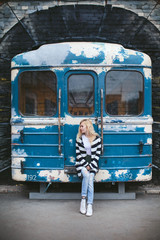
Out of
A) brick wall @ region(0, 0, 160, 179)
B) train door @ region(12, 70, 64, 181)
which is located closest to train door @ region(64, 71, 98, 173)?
train door @ region(12, 70, 64, 181)

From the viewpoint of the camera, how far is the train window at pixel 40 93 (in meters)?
5.04

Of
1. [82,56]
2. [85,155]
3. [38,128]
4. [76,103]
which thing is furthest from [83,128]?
[82,56]

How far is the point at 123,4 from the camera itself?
6527mm

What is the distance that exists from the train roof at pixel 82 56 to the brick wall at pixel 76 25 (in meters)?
1.52

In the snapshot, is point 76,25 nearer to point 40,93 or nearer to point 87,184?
point 40,93

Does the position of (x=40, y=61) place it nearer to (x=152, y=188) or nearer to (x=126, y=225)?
(x=126, y=225)

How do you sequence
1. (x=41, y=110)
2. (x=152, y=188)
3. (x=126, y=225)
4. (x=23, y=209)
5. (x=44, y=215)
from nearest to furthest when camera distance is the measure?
(x=126, y=225) < (x=44, y=215) < (x=23, y=209) < (x=41, y=110) < (x=152, y=188)

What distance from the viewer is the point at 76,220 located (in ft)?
13.9

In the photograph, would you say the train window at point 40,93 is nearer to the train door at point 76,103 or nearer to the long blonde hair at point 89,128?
the train door at point 76,103

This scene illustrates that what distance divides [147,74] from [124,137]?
1.20 m

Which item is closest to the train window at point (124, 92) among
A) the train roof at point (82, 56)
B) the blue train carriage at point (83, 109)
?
the blue train carriage at point (83, 109)

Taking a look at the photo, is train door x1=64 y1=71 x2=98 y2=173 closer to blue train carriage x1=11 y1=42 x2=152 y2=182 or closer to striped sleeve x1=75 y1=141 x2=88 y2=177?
blue train carriage x1=11 y1=42 x2=152 y2=182

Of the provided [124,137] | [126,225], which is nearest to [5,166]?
[124,137]

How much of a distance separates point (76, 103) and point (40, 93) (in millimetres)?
661
